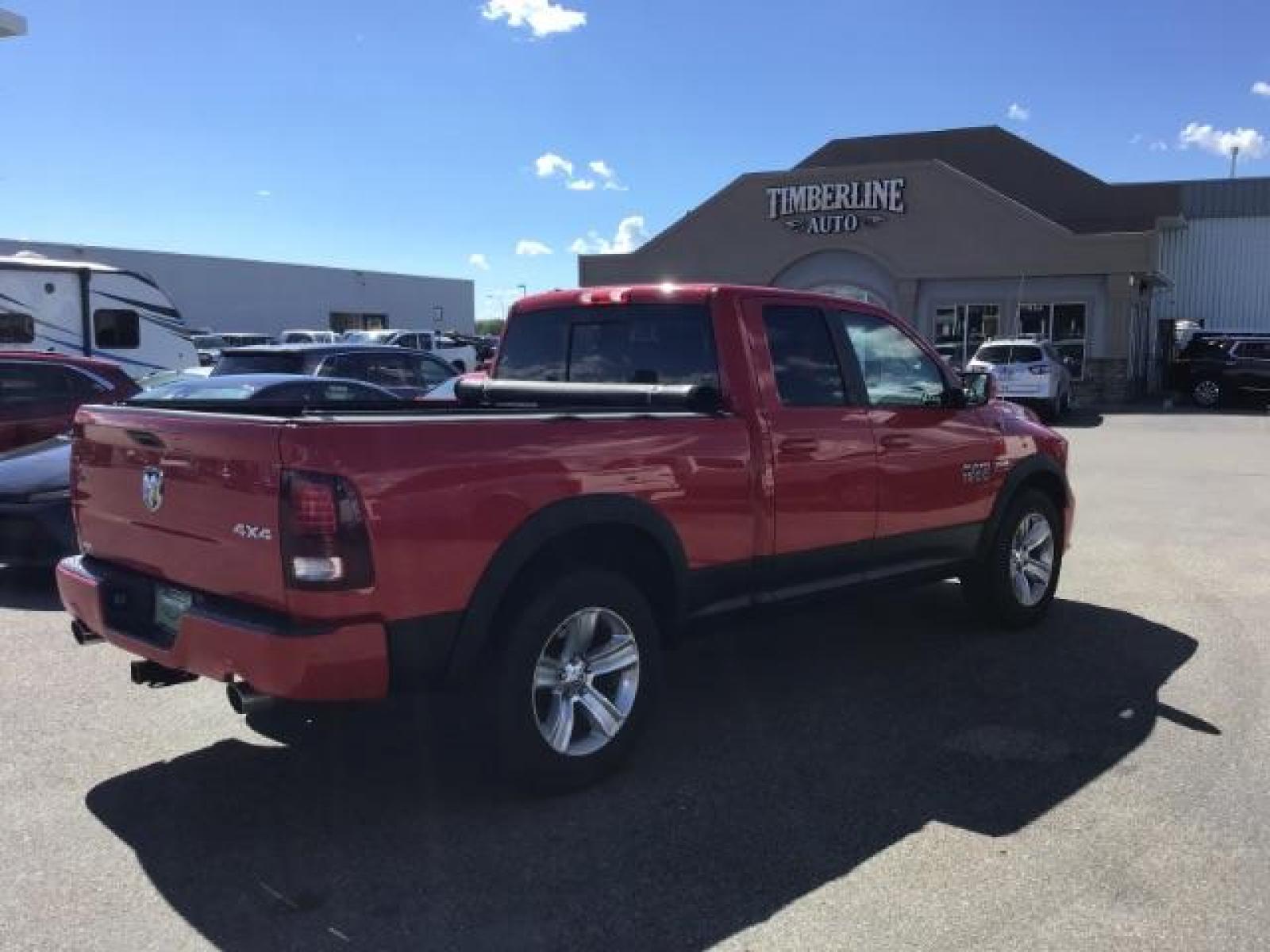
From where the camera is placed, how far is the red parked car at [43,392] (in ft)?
30.9

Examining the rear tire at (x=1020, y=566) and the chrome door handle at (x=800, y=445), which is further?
the rear tire at (x=1020, y=566)

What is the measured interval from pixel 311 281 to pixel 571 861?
163 feet

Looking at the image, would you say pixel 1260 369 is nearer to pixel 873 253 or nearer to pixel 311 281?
pixel 873 253

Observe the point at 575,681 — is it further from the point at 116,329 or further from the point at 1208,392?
the point at 1208,392

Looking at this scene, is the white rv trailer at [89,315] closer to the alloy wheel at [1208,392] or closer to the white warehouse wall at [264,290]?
the white warehouse wall at [264,290]

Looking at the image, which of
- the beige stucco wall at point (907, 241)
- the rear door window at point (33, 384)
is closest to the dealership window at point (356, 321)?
the beige stucco wall at point (907, 241)

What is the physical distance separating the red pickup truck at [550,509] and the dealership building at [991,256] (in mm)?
23995

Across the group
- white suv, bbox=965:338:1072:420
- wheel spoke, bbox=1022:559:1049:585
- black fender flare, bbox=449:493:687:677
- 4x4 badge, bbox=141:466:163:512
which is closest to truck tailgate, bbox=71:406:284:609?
4x4 badge, bbox=141:466:163:512

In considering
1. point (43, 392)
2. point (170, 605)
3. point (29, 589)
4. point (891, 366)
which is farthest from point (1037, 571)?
point (43, 392)

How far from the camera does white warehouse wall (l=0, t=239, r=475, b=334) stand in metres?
41.5

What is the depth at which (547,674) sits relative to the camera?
13.1ft

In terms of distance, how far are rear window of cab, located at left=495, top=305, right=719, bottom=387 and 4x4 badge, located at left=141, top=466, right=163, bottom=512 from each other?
6.94 feet

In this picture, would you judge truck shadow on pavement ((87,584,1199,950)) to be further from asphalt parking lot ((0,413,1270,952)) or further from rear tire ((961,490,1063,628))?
rear tire ((961,490,1063,628))

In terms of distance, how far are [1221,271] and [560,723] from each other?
3784cm
